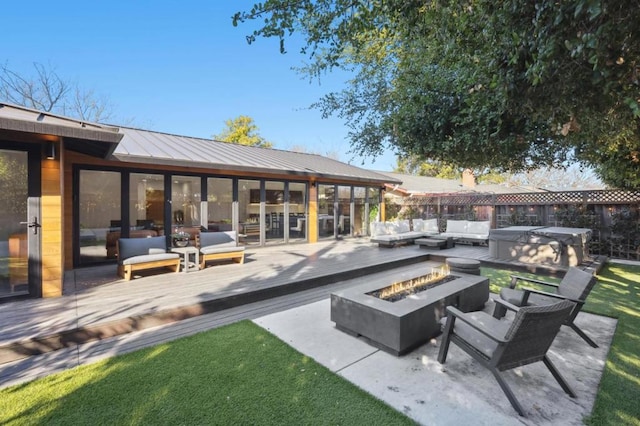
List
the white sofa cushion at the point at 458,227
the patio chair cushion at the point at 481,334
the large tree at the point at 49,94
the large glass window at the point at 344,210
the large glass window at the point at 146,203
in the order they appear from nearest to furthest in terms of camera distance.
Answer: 1. the patio chair cushion at the point at 481,334
2. the large glass window at the point at 146,203
3. the white sofa cushion at the point at 458,227
4. the large glass window at the point at 344,210
5. the large tree at the point at 49,94

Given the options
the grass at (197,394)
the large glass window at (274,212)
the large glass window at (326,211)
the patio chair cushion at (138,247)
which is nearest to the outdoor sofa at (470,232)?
the large glass window at (326,211)

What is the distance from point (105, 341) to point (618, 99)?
5204 mm

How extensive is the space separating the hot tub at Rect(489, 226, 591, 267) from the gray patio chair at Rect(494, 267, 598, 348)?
3755mm

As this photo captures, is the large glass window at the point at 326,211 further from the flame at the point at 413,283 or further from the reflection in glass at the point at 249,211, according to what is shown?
the flame at the point at 413,283

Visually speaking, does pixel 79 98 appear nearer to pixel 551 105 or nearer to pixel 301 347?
pixel 301 347

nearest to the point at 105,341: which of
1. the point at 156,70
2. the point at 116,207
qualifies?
the point at 116,207

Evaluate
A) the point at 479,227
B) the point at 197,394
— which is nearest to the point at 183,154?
the point at 197,394

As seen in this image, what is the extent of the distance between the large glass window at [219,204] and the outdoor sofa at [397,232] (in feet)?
14.8

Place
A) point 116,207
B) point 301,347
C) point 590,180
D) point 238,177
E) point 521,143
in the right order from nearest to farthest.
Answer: point 301,347 → point 521,143 → point 116,207 → point 238,177 → point 590,180

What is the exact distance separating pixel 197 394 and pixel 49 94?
2101cm

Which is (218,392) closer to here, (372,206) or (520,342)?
(520,342)

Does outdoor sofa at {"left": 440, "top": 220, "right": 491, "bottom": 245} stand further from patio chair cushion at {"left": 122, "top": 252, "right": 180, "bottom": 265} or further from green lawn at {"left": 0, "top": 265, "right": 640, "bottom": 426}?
patio chair cushion at {"left": 122, "top": 252, "right": 180, "bottom": 265}

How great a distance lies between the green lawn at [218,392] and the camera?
2.20 meters

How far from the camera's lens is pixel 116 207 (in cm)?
722
